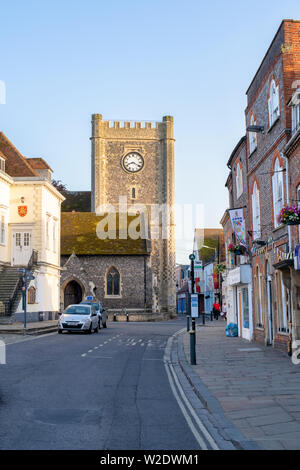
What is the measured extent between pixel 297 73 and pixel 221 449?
14.0 metres

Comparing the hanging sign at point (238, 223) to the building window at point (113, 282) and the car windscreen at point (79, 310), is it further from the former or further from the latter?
the building window at point (113, 282)

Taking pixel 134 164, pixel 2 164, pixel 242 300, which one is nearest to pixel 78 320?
pixel 242 300

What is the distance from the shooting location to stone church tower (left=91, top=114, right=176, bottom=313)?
6494cm

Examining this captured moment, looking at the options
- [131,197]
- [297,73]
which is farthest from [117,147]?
[297,73]

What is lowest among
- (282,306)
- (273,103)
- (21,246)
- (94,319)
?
(94,319)

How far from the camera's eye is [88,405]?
8.91m

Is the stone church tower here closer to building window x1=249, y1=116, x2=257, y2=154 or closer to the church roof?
the church roof

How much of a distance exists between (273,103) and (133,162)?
48.0m

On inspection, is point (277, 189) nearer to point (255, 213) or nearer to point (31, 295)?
point (255, 213)

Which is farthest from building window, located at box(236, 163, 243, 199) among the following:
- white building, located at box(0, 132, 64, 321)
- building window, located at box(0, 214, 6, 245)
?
building window, located at box(0, 214, 6, 245)

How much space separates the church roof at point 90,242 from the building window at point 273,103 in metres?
34.5

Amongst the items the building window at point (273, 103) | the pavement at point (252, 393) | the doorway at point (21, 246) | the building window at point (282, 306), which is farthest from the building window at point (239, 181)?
the doorway at point (21, 246)

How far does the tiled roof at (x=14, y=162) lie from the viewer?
3878 centimetres
